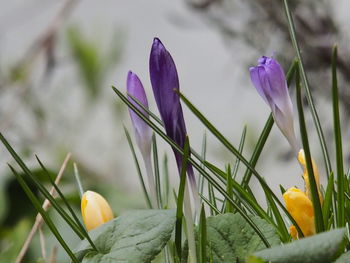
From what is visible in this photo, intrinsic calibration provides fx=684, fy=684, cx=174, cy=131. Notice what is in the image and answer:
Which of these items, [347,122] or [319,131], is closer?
[319,131]

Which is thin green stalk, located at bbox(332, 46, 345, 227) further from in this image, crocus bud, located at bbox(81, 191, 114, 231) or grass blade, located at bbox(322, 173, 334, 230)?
crocus bud, located at bbox(81, 191, 114, 231)

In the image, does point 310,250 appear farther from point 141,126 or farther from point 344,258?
point 141,126

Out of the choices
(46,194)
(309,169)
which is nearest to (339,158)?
(309,169)

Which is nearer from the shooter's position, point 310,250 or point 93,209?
point 310,250

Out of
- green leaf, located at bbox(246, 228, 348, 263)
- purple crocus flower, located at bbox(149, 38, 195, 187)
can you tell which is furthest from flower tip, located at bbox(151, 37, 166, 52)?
green leaf, located at bbox(246, 228, 348, 263)

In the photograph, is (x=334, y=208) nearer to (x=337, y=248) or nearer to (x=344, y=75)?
(x=337, y=248)

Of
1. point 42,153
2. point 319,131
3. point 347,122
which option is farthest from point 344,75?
point 42,153

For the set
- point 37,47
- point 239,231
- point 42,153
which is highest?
point 37,47
